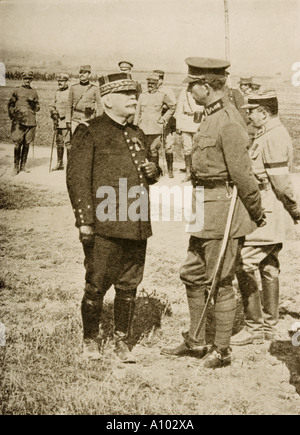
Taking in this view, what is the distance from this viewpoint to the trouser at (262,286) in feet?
14.9

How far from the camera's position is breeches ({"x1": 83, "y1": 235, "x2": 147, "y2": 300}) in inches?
157

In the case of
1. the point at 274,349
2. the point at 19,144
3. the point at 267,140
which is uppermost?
the point at 267,140

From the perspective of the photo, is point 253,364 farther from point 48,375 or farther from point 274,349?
point 48,375

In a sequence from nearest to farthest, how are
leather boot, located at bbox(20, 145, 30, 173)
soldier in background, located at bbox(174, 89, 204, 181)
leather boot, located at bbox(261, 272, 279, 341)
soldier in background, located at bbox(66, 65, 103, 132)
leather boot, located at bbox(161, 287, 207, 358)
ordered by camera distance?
leather boot, located at bbox(161, 287, 207, 358) → leather boot, located at bbox(261, 272, 279, 341) → leather boot, located at bbox(20, 145, 30, 173) → soldier in background, located at bbox(174, 89, 204, 181) → soldier in background, located at bbox(66, 65, 103, 132)

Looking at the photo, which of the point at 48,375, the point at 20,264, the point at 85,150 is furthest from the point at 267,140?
the point at 20,264

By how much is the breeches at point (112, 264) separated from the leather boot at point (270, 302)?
42.9 inches

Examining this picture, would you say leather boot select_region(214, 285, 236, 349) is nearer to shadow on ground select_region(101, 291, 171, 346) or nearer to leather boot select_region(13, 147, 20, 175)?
shadow on ground select_region(101, 291, 171, 346)

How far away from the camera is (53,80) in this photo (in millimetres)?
11539

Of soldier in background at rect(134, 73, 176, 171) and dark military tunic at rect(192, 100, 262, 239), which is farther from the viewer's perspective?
soldier in background at rect(134, 73, 176, 171)

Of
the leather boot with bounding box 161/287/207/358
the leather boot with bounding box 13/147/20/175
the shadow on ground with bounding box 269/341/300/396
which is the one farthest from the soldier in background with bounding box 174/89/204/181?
the leather boot with bounding box 161/287/207/358

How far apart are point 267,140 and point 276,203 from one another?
0.48m

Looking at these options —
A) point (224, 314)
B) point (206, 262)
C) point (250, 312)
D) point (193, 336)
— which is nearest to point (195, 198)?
point (206, 262)

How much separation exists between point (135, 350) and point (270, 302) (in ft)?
3.69
